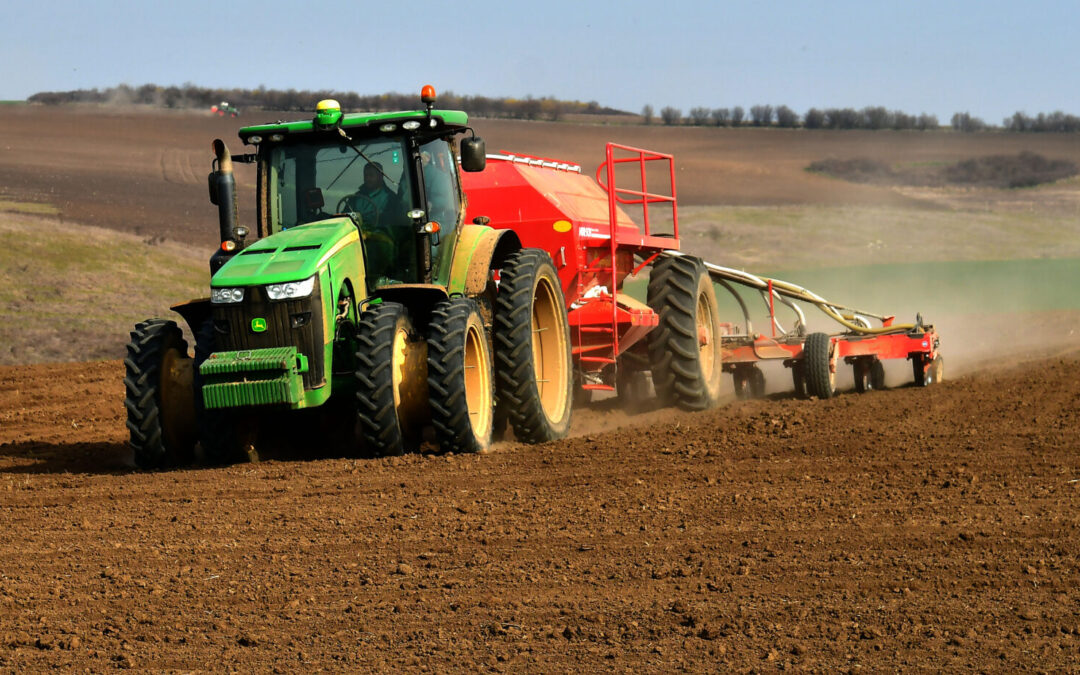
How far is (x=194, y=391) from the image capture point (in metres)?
8.25

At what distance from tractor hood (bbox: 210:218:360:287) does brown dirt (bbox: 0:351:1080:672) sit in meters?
1.25

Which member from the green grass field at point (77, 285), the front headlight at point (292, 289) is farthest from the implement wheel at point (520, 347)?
the green grass field at point (77, 285)

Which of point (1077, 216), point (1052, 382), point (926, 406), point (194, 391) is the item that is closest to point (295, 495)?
point (194, 391)

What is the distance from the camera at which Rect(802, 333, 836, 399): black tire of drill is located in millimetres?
12297

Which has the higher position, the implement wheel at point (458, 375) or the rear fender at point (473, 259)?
the rear fender at point (473, 259)

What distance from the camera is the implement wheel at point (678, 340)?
11.7 meters

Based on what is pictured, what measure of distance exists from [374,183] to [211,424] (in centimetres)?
200

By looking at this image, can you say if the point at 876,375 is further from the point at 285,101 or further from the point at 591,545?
the point at 285,101

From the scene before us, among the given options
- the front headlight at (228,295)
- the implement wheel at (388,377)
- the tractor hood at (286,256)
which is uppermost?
the tractor hood at (286,256)

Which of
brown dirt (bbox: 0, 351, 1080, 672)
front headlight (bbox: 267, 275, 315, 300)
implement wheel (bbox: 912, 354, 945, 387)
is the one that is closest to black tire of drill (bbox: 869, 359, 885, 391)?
implement wheel (bbox: 912, 354, 945, 387)

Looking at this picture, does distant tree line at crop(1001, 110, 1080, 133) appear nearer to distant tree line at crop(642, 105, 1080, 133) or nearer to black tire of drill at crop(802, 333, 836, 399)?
distant tree line at crop(642, 105, 1080, 133)

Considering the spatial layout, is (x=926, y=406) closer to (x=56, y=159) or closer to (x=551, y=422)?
(x=551, y=422)

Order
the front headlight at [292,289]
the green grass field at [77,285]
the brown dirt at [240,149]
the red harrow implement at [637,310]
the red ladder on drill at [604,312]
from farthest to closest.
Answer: the brown dirt at [240,149]
the green grass field at [77,285]
the red harrow implement at [637,310]
the red ladder on drill at [604,312]
the front headlight at [292,289]

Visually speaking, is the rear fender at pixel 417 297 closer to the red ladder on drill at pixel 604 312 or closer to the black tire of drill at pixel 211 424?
the black tire of drill at pixel 211 424
